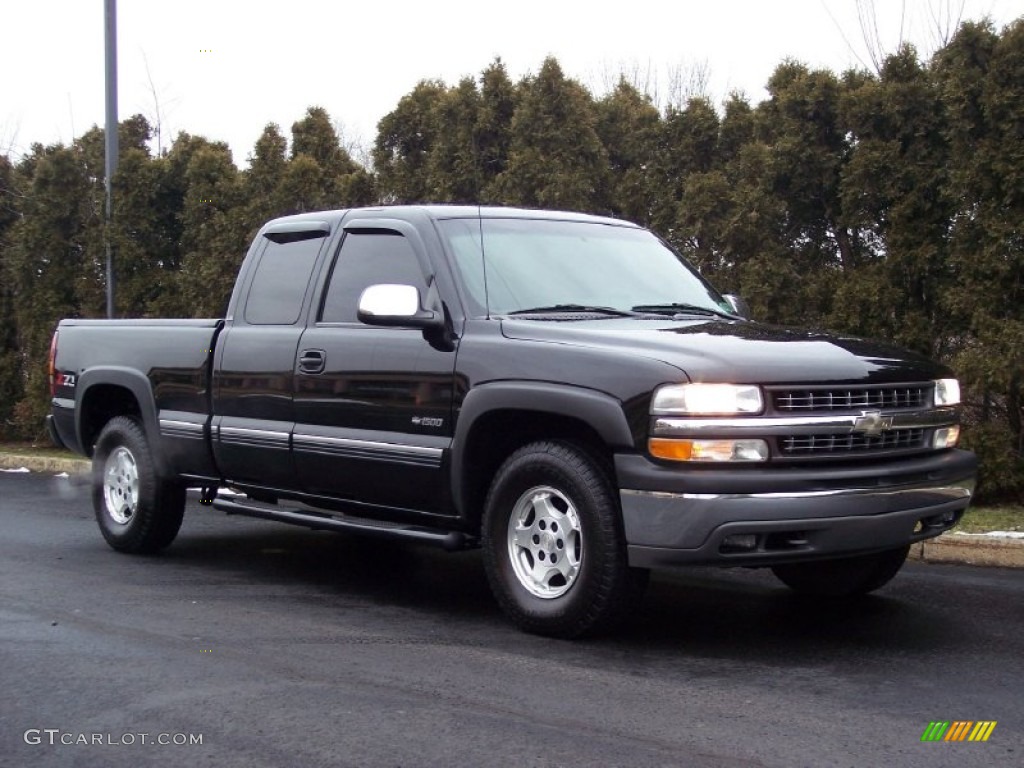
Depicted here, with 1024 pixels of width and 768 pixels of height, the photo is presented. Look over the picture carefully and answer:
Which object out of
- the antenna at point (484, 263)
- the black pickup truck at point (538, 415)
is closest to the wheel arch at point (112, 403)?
the black pickup truck at point (538, 415)

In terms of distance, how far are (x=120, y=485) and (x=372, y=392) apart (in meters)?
2.74

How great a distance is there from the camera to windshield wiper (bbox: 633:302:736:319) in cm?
654

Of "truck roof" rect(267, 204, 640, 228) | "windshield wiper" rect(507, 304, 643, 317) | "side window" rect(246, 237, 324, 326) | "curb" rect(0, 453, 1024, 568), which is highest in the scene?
"truck roof" rect(267, 204, 640, 228)

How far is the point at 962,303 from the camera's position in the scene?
366 inches

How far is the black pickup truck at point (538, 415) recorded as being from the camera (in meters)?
5.24

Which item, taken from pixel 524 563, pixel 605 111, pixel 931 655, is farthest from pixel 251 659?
pixel 605 111

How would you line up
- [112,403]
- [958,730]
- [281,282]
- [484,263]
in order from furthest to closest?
[112,403] < [281,282] < [484,263] < [958,730]

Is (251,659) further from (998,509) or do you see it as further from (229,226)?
(229,226)

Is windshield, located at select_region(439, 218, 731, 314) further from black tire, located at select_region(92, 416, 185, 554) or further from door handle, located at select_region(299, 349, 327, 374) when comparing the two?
black tire, located at select_region(92, 416, 185, 554)

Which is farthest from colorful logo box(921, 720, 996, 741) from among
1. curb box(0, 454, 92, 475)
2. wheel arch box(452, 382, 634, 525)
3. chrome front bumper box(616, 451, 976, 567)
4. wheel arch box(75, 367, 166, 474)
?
curb box(0, 454, 92, 475)

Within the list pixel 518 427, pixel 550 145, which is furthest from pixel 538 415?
pixel 550 145

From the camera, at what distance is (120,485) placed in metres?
8.39

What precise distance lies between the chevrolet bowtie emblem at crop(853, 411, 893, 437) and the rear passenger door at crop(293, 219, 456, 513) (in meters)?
1.87

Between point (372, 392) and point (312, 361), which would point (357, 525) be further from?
point (312, 361)
